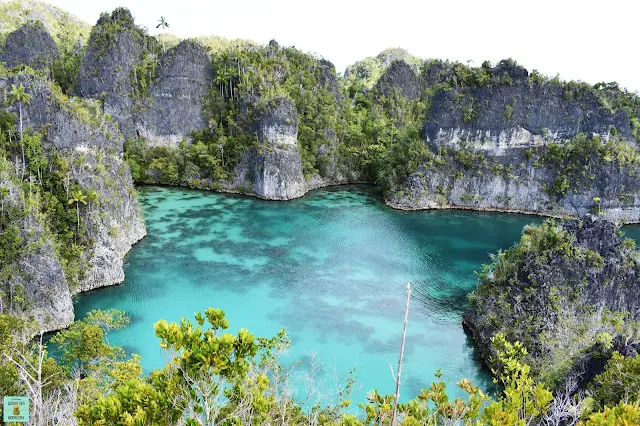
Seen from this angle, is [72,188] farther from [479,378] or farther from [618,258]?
[618,258]

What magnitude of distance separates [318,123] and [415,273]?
29.4m

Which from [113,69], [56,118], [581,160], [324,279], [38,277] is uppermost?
[113,69]

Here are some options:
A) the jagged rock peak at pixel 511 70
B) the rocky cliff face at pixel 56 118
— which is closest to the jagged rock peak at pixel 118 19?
the rocky cliff face at pixel 56 118

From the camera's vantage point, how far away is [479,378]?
20.7 metres

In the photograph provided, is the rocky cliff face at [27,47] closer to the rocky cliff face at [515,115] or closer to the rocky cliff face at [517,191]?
the rocky cliff face at [517,191]

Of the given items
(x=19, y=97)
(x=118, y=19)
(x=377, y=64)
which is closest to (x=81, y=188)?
(x=19, y=97)

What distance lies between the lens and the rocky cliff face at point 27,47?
56.2 m

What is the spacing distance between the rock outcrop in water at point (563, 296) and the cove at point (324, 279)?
2.37 m

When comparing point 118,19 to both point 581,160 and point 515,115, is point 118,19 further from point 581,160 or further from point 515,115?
point 581,160

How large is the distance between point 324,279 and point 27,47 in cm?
5034

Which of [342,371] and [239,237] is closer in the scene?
[342,371]

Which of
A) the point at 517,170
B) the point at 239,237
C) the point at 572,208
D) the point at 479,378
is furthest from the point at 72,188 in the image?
the point at 572,208

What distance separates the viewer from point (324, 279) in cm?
2994

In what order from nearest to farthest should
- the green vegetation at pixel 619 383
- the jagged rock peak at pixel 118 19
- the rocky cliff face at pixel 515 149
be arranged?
1. the green vegetation at pixel 619 383
2. the rocky cliff face at pixel 515 149
3. the jagged rock peak at pixel 118 19
